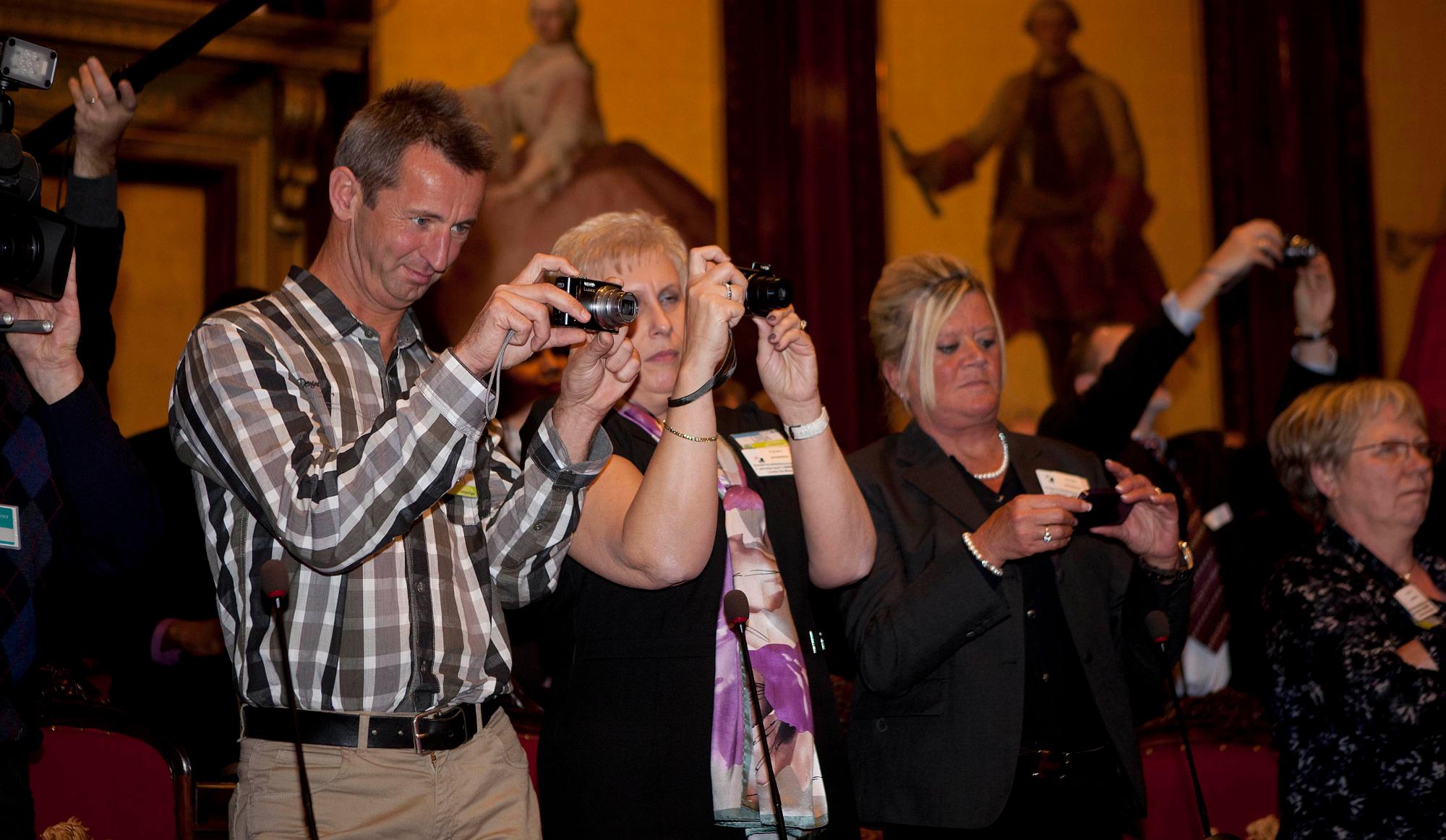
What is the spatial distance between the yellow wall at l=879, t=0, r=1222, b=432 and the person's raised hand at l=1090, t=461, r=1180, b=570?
275 centimetres

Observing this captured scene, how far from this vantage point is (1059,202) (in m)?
6.18

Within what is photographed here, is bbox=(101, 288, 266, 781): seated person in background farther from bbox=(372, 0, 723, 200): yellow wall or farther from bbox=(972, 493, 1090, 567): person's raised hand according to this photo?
bbox=(372, 0, 723, 200): yellow wall

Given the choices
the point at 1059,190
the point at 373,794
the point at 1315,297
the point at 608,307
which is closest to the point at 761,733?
the point at 373,794

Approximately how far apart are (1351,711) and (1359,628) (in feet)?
0.58

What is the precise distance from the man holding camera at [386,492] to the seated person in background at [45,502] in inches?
5.3

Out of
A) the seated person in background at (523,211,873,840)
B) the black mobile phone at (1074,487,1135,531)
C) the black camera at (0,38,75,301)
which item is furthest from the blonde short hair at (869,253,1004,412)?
the black camera at (0,38,75,301)

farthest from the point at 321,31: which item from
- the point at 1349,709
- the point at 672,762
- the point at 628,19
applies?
the point at 1349,709

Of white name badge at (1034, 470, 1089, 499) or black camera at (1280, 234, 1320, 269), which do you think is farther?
black camera at (1280, 234, 1320, 269)

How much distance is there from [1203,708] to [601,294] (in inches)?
91.0

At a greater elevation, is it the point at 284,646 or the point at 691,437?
the point at 691,437

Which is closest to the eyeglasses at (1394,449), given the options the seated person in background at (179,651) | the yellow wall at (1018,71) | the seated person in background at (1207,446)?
the seated person in background at (1207,446)

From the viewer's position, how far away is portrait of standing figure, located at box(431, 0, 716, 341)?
204 inches

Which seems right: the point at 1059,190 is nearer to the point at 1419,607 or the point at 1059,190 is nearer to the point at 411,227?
the point at 1419,607

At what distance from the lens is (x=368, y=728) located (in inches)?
75.2
